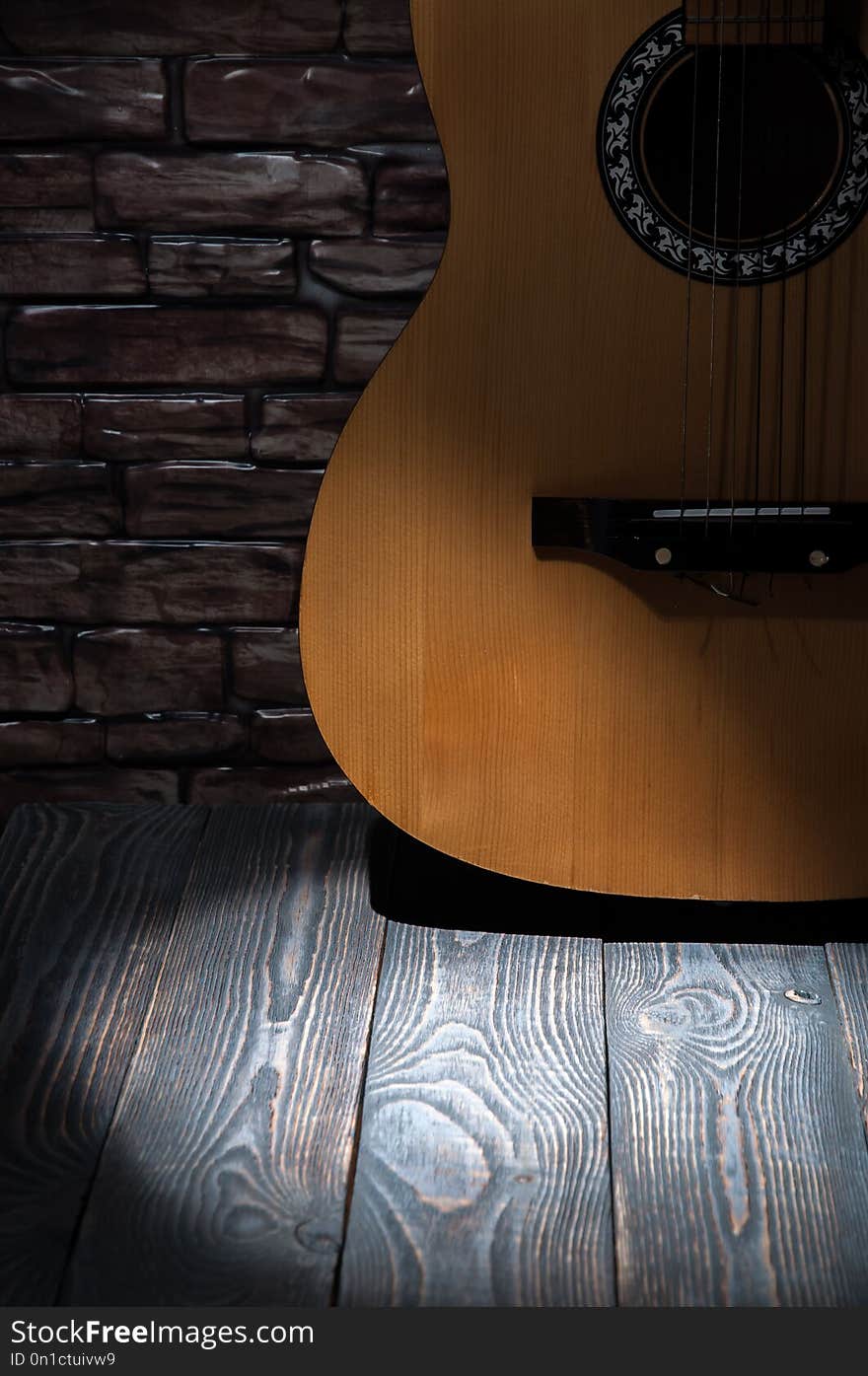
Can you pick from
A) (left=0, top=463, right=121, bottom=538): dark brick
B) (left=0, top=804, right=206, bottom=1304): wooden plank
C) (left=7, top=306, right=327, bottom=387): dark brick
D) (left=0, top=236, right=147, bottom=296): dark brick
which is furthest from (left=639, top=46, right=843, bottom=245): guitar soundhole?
(left=0, top=804, right=206, bottom=1304): wooden plank

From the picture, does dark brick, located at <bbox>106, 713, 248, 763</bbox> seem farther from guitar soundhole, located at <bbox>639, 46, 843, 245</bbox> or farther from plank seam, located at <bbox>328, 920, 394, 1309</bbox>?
guitar soundhole, located at <bbox>639, 46, 843, 245</bbox>

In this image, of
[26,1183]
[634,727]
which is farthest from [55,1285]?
[634,727]

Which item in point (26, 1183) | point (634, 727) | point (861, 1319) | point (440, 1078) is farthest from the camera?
point (634, 727)

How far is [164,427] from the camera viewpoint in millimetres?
1402

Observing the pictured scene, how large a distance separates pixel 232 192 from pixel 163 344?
16 cm

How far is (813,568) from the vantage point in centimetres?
110

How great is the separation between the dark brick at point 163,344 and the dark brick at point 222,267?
0.02 metres

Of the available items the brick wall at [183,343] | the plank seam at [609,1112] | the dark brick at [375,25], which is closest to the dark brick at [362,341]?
the brick wall at [183,343]

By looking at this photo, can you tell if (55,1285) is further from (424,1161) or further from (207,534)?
(207,534)

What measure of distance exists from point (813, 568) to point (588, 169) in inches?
14.3

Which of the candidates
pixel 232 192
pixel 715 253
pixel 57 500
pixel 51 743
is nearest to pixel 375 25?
pixel 232 192

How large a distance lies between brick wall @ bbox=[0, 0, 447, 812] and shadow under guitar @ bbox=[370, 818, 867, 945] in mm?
275

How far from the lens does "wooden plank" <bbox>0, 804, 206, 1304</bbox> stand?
3.00 ft

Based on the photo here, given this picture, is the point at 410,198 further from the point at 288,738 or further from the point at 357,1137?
the point at 357,1137
